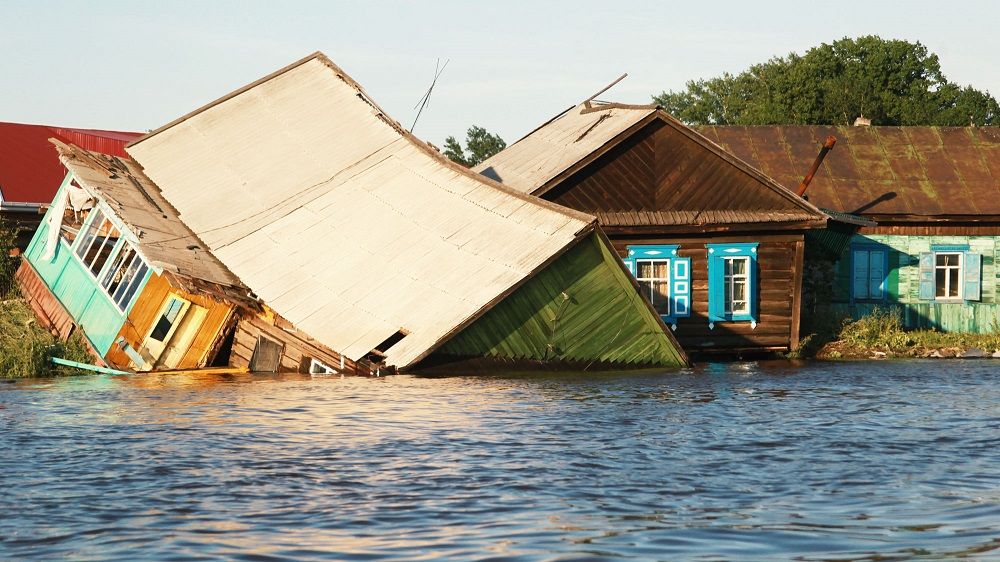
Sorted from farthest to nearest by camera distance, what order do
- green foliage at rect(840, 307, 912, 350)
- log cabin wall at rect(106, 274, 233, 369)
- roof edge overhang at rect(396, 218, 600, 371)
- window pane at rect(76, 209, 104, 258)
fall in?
green foliage at rect(840, 307, 912, 350), window pane at rect(76, 209, 104, 258), log cabin wall at rect(106, 274, 233, 369), roof edge overhang at rect(396, 218, 600, 371)

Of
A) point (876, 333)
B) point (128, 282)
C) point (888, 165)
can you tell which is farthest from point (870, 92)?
point (128, 282)

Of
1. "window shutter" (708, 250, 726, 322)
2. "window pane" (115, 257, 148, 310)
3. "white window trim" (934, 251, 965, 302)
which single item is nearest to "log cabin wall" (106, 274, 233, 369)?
"window pane" (115, 257, 148, 310)

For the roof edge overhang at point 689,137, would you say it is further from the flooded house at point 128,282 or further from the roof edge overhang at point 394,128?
the flooded house at point 128,282

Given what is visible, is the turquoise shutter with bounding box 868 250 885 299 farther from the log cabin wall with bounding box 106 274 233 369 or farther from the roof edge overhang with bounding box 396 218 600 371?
the log cabin wall with bounding box 106 274 233 369

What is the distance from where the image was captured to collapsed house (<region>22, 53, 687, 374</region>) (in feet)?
69.3

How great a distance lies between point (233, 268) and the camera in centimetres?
2344

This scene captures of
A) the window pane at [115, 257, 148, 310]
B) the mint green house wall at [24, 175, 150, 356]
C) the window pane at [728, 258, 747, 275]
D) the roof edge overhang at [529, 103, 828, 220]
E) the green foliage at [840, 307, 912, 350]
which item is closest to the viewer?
the window pane at [115, 257, 148, 310]

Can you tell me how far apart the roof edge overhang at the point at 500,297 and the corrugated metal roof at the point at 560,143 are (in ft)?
15.2

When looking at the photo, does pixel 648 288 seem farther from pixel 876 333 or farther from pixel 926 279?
pixel 926 279

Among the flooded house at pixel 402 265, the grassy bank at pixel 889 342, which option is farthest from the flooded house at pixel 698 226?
the flooded house at pixel 402 265

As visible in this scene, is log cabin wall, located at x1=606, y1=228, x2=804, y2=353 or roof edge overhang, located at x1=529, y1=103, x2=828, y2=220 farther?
log cabin wall, located at x1=606, y1=228, x2=804, y2=353

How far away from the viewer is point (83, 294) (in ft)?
78.2

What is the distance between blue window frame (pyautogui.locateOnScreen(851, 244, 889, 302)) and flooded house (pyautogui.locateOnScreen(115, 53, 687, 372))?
9.17m

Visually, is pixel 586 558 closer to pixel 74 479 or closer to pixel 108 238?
pixel 74 479
